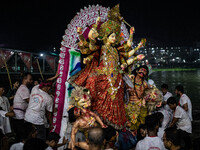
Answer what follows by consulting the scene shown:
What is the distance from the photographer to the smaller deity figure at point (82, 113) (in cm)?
360

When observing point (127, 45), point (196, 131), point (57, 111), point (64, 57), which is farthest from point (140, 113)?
point (196, 131)

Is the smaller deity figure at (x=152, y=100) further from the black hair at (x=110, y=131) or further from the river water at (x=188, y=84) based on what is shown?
the river water at (x=188, y=84)

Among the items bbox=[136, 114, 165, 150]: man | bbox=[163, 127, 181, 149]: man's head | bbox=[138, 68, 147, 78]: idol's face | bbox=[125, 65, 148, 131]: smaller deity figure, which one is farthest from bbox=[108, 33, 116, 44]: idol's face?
bbox=[163, 127, 181, 149]: man's head

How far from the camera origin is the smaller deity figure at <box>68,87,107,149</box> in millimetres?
3604

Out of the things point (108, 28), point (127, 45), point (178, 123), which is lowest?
point (178, 123)

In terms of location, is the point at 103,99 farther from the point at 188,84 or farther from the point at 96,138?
the point at 188,84

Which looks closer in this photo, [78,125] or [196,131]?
[78,125]

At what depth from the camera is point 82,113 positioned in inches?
145

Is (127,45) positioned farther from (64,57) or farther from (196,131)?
(196,131)

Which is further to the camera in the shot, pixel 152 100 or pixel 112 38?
pixel 152 100

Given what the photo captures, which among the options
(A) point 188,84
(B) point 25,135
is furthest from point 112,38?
(A) point 188,84

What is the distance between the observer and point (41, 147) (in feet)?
7.39

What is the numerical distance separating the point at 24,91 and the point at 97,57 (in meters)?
2.02

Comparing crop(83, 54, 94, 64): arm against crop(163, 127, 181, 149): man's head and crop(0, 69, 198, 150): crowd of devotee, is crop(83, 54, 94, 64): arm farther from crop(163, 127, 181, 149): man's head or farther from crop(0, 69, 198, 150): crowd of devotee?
crop(163, 127, 181, 149): man's head
